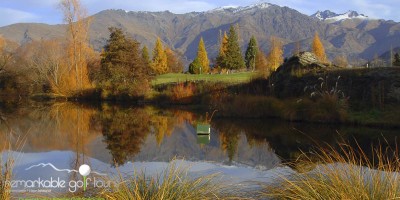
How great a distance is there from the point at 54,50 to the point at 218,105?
2400 cm

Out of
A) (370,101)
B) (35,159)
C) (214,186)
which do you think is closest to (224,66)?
(370,101)

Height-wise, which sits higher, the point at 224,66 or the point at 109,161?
the point at 224,66

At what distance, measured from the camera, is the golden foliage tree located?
134ft

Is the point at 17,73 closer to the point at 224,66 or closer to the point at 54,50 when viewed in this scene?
the point at 54,50

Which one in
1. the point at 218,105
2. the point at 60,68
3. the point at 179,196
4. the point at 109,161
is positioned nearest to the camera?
the point at 179,196

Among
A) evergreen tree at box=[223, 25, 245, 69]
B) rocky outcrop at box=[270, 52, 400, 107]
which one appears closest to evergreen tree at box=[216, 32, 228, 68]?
evergreen tree at box=[223, 25, 245, 69]

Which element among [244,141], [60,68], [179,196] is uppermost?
[60,68]

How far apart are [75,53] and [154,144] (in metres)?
28.7

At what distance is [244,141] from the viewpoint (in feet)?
53.2

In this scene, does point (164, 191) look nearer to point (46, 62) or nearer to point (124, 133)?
point (124, 133)

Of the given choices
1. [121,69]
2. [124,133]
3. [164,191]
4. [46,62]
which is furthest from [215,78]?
[164,191]

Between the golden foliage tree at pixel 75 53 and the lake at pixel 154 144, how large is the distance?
15829 millimetres

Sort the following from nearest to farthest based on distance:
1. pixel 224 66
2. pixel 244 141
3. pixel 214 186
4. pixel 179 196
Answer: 1. pixel 179 196
2. pixel 214 186
3. pixel 244 141
4. pixel 224 66

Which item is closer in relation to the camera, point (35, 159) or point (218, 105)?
point (35, 159)
